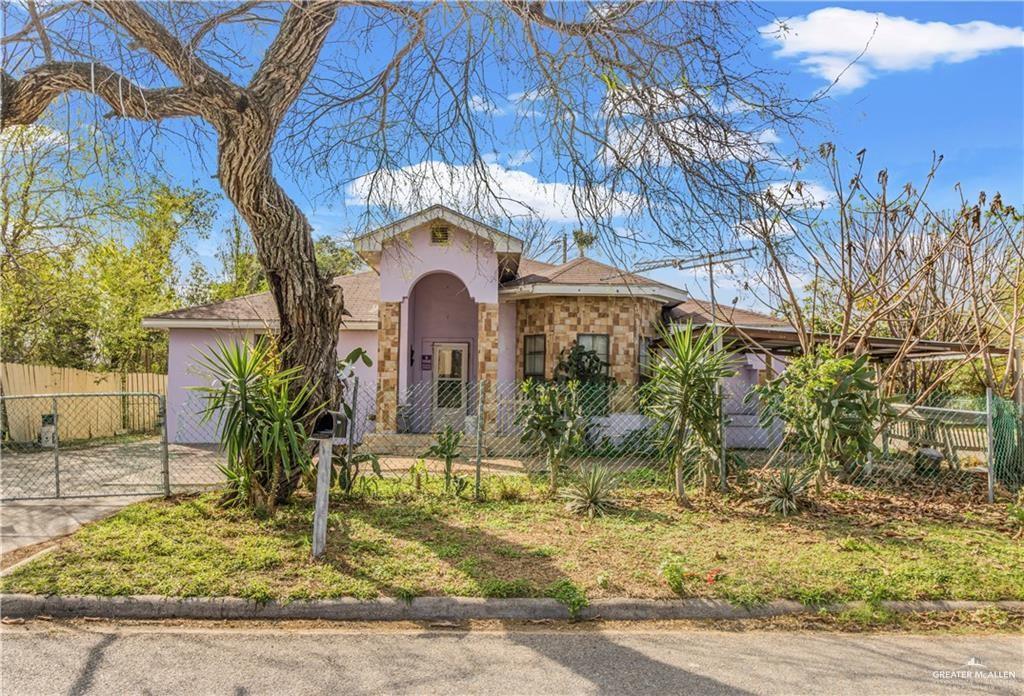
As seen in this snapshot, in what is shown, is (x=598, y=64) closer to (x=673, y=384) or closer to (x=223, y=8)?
(x=223, y=8)

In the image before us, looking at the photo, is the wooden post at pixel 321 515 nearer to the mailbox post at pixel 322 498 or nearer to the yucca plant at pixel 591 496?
the mailbox post at pixel 322 498

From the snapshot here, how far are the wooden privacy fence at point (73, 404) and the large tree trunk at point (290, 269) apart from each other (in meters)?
7.46

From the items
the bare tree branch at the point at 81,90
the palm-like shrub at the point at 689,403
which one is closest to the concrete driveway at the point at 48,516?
the bare tree branch at the point at 81,90

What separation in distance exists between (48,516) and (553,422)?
6.14 metres

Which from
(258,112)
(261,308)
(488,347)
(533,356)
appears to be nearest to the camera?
(258,112)

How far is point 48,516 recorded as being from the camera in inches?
312

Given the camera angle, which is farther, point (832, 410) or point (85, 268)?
point (85, 268)

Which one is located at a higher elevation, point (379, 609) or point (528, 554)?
point (528, 554)

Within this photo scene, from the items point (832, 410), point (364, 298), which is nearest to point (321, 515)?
point (832, 410)

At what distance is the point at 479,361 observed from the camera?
1538 cm

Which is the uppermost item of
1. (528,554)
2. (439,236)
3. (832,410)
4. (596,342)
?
(439,236)

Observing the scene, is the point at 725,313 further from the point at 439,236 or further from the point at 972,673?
the point at 972,673

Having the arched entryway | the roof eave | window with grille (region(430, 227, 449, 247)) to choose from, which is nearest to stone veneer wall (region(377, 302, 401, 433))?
the roof eave

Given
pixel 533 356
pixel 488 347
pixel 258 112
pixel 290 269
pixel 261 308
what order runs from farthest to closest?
1. pixel 261 308
2. pixel 533 356
3. pixel 488 347
4. pixel 290 269
5. pixel 258 112
